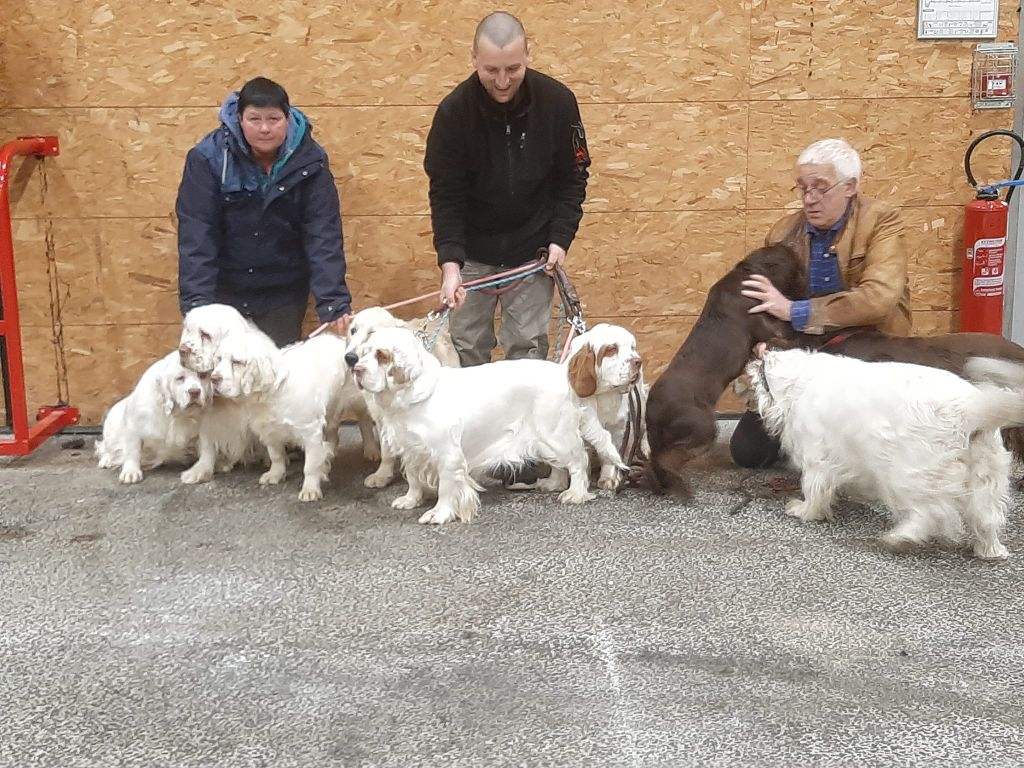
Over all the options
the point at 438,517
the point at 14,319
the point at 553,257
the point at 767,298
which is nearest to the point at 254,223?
the point at 14,319

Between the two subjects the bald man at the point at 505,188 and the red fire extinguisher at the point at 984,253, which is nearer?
the bald man at the point at 505,188

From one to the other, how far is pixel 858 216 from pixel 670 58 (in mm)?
1480

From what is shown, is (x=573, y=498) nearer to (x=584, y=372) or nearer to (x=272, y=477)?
(x=584, y=372)

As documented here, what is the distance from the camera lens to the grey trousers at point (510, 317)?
4.83 m

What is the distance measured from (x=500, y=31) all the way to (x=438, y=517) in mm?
1964

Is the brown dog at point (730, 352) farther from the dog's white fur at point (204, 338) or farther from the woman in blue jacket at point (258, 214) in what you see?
the dog's white fur at point (204, 338)

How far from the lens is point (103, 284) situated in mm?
5426

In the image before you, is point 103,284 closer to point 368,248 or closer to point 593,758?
point 368,248

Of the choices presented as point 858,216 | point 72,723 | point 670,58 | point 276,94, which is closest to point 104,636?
point 72,723

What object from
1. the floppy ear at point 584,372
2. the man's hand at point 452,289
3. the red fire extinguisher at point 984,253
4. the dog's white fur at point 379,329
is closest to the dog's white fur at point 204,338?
the dog's white fur at point 379,329

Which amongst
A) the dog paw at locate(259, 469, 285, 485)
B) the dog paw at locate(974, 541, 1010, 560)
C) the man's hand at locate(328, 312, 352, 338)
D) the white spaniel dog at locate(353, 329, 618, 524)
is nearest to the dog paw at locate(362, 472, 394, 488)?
the white spaniel dog at locate(353, 329, 618, 524)

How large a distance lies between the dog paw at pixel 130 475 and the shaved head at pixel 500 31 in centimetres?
238

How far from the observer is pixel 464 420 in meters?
4.02

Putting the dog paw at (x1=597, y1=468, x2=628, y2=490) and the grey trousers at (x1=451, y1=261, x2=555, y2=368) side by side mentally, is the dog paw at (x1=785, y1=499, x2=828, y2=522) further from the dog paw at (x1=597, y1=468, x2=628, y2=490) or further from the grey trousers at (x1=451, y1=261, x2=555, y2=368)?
the grey trousers at (x1=451, y1=261, x2=555, y2=368)
